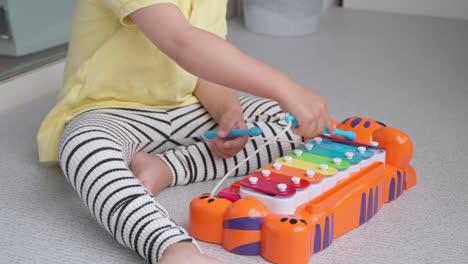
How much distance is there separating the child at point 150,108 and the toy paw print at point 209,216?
6 cm

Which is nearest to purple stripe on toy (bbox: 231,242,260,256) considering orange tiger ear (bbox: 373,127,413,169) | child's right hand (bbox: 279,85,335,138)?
child's right hand (bbox: 279,85,335,138)

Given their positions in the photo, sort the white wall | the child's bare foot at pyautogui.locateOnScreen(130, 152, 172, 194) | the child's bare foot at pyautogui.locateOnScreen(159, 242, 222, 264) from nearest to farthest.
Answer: the child's bare foot at pyautogui.locateOnScreen(159, 242, 222, 264), the child's bare foot at pyautogui.locateOnScreen(130, 152, 172, 194), the white wall

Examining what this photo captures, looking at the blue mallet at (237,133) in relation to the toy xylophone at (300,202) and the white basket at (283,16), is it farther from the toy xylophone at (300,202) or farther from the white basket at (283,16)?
the white basket at (283,16)

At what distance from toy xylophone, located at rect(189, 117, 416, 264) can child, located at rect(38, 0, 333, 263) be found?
0.07 metres

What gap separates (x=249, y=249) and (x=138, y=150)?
29cm

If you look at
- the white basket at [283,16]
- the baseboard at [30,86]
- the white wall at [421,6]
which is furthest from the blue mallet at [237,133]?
the white wall at [421,6]

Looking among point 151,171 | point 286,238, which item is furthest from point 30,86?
point 286,238

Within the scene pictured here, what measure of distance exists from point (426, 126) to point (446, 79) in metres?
0.37

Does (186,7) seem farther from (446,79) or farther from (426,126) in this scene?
(446,79)

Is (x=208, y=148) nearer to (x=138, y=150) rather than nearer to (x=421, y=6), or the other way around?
(x=138, y=150)

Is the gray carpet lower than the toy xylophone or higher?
lower

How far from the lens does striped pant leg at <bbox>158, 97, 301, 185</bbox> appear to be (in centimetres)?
96

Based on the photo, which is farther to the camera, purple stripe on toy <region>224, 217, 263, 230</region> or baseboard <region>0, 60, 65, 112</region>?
baseboard <region>0, 60, 65, 112</region>

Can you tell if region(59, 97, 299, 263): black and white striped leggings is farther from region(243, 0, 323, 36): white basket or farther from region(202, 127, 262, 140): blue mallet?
region(243, 0, 323, 36): white basket
